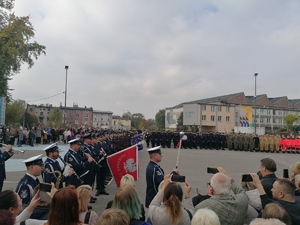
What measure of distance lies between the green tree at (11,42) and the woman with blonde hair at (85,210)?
26.3 metres

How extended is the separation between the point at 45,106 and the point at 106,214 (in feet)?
412

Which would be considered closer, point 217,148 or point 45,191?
point 45,191

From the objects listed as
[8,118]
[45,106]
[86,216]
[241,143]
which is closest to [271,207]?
[86,216]

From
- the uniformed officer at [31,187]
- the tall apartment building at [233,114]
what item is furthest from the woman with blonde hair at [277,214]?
the tall apartment building at [233,114]

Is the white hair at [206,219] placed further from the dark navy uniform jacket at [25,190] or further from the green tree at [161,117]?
the green tree at [161,117]

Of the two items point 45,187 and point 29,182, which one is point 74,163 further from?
point 45,187

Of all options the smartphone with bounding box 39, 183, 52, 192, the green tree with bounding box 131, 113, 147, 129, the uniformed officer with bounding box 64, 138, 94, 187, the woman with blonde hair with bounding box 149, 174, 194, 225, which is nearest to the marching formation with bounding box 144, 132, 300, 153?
the uniformed officer with bounding box 64, 138, 94, 187

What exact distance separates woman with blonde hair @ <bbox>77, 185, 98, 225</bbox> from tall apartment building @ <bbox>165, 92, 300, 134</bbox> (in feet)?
125

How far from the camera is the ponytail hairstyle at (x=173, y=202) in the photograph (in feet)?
11.1

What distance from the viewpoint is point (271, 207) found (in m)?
2.93

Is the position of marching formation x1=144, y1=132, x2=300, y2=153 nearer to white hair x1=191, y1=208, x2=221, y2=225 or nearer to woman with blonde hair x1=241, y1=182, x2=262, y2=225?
woman with blonde hair x1=241, y1=182, x2=262, y2=225

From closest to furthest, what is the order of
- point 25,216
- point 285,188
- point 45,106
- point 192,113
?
point 25,216, point 285,188, point 192,113, point 45,106

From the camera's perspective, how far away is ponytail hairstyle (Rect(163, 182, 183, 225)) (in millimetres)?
3385

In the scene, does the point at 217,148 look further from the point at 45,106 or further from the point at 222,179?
the point at 45,106
